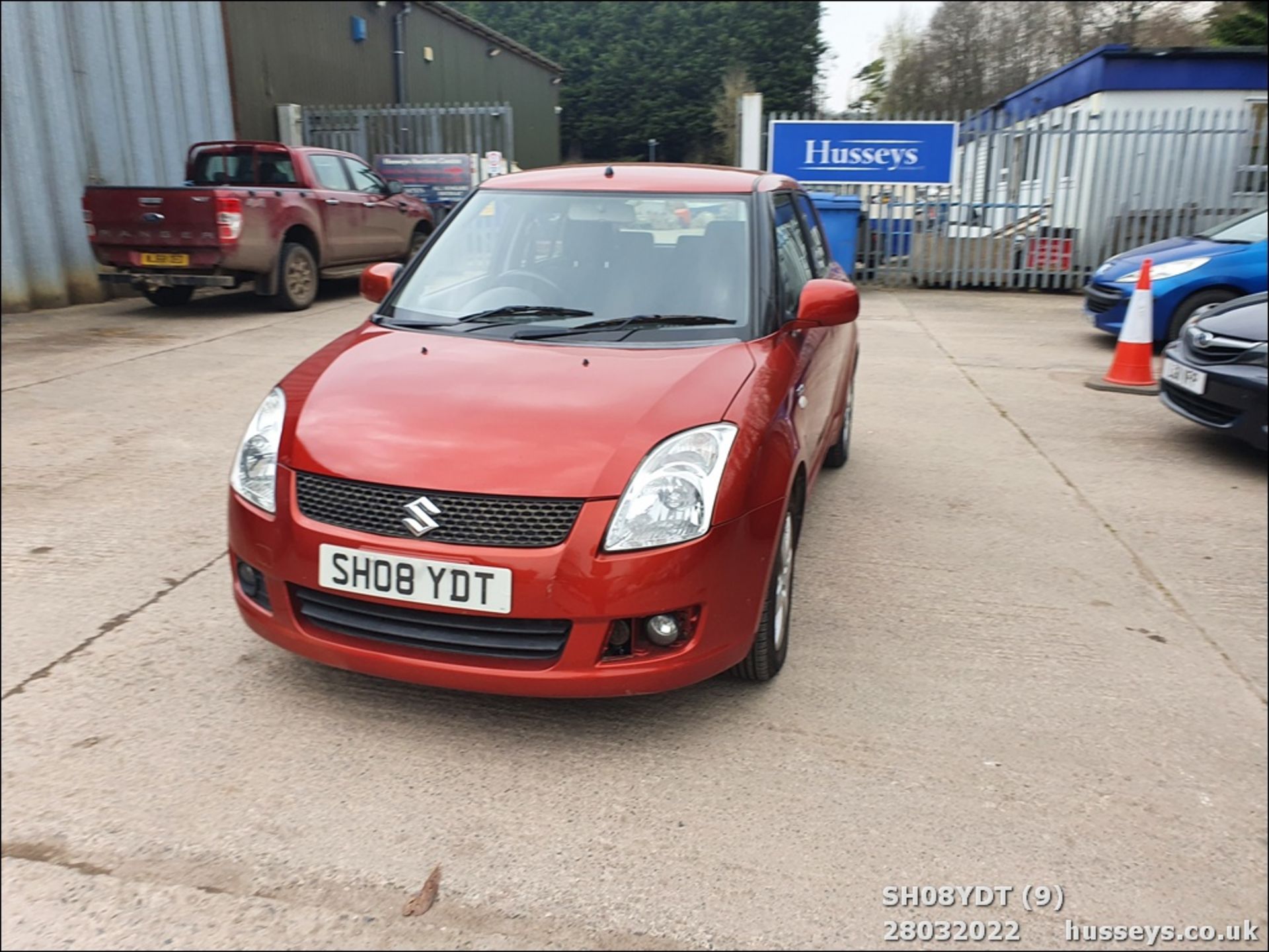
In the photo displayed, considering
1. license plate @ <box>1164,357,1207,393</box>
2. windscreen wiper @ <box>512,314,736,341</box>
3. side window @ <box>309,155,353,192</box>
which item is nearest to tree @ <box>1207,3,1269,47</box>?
side window @ <box>309,155,353,192</box>

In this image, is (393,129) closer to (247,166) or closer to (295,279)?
(247,166)

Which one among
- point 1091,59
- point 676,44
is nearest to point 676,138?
point 676,44

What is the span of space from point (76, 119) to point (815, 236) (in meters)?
9.37

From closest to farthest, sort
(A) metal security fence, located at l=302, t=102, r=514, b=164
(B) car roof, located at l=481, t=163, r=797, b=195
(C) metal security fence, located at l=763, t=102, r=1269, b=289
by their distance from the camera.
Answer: (B) car roof, located at l=481, t=163, r=797, b=195 < (C) metal security fence, located at l=763, t=102, r=1269, b=289 < (A) metal security fence, located at l=302, t=102, r=514, b=164

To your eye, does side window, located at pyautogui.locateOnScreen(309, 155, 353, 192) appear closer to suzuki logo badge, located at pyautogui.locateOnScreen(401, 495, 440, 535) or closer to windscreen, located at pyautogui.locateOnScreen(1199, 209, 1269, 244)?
windscreen, located at pyautogui.locateOnScreen(1199, 209, 1269, 244)

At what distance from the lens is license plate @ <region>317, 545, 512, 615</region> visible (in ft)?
8.50

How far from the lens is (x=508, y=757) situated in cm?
277

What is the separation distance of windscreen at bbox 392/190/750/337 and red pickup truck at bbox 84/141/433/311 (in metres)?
6.62

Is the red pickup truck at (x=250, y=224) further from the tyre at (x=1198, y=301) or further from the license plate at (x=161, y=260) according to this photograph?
the tyre at (x=1198, y=301)

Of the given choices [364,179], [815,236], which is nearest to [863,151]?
[364,179]

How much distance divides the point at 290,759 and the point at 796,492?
5.97ft

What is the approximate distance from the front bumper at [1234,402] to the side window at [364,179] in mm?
9673

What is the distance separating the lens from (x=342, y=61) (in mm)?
17297

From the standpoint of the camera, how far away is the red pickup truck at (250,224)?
31.7 ft
